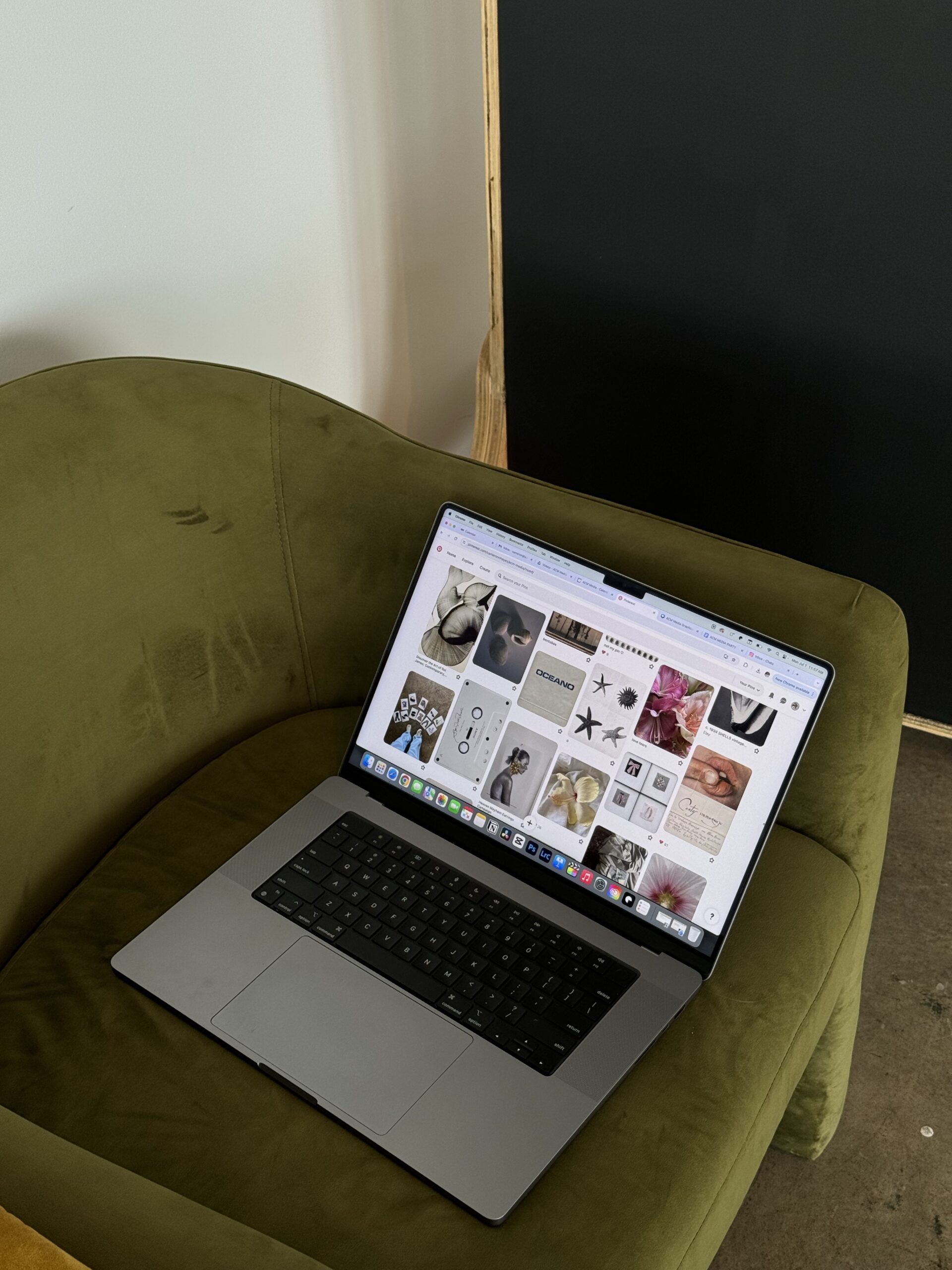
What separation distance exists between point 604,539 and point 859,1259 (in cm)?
79

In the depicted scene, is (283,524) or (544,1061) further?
(283,524)

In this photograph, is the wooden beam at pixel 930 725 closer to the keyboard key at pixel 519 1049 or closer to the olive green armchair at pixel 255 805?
the olive green armchair at pixel 255 805

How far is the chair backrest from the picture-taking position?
954 millimetres

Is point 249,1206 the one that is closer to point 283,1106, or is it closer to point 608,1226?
point 283,1106

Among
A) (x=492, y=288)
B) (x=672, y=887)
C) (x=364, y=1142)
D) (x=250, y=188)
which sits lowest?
(x=364, y=1142)

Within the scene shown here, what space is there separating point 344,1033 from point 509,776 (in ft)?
0.83

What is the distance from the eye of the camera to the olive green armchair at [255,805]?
0.77 m

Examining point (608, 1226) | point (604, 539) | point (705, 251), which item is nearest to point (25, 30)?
point (604, 539)

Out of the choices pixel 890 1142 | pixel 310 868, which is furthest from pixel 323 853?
pixel 890 1142

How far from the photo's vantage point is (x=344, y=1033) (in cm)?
87

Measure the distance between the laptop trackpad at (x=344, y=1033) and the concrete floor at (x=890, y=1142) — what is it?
528 millimetres

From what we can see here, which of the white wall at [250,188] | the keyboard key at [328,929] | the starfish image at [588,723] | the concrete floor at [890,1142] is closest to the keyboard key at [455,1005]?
the keyboard key at [328,929]

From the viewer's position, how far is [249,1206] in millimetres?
780

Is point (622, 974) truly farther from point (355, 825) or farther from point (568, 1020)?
point (355, 825)
